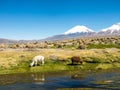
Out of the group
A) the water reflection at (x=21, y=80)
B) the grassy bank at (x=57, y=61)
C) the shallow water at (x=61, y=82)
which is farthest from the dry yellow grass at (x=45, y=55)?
the shallow water at (x=61, y=82)

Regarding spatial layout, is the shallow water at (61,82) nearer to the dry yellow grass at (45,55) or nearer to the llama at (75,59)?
the llama at (75,59)

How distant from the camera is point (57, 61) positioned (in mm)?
90625

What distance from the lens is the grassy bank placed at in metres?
83.2

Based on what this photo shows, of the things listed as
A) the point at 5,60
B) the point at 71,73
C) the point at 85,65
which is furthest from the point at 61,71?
the point at 5,60

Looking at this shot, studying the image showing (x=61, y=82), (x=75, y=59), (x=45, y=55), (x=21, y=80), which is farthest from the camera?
Result: (x=45, y=55)

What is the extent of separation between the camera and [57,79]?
222 ft

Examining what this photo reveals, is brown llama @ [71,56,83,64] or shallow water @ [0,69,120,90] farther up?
brown llama @ [71,56,83,64]

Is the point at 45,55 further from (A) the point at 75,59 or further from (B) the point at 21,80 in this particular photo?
(B) the point at 21,80

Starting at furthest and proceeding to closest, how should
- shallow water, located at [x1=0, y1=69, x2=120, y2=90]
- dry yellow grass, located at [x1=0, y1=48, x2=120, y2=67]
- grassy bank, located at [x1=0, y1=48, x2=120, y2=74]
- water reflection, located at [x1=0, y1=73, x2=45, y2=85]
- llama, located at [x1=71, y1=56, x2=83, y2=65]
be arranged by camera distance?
dry yellow grass, located at [x1=0, y1=48, x2=120, y2=67]
llama, located at [x1=71, y1=56, x2=83, y2=65]
grassy bank, located at [x1=0, y1=48, x2=120, y2=74]
water reflection, located at [x1=0, y1=73, x2=45, y2=85]
shallow water, located at [x1=0, y1=69, x2=120, y2=90]

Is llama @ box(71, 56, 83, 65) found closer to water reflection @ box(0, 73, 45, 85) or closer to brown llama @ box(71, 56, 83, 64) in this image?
brown llama @ box(71, 56, 83, 64)

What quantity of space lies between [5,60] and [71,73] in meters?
21.8

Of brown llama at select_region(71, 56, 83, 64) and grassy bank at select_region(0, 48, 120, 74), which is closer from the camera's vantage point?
grassy bank at select_region(0, 48, 120, 74)

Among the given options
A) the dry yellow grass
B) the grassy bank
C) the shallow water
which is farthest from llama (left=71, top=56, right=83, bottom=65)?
the shallow water

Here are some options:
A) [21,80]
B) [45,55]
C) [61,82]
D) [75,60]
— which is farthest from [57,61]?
[61,82]
